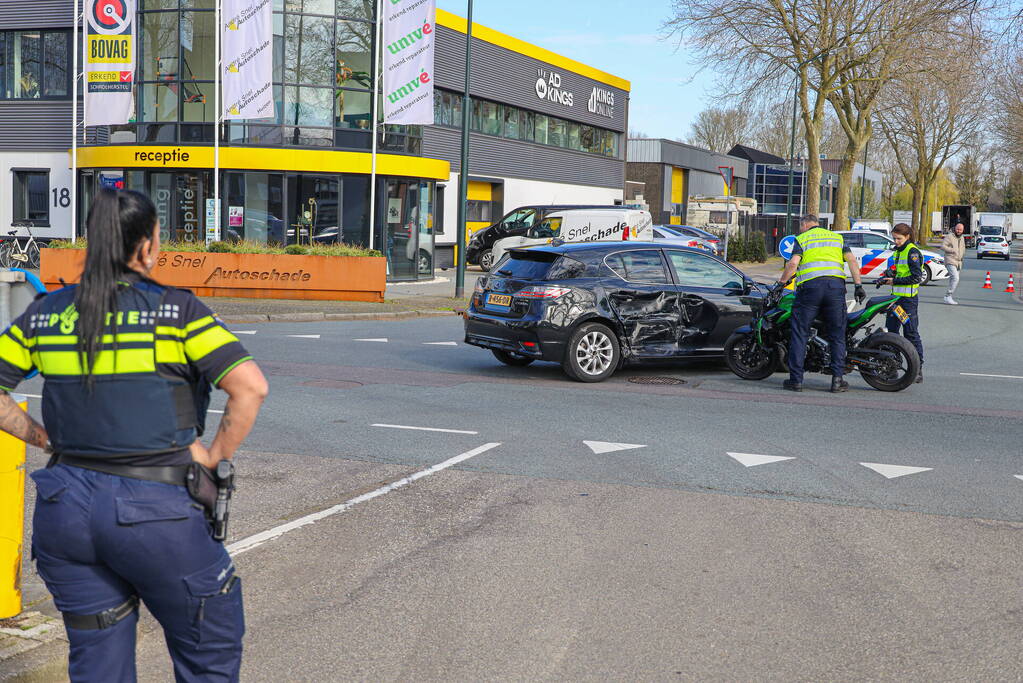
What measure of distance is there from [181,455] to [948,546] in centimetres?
456

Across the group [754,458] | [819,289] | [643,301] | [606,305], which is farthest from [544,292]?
[754,458]

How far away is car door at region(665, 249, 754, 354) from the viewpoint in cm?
1280

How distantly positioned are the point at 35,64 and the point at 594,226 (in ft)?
57.5

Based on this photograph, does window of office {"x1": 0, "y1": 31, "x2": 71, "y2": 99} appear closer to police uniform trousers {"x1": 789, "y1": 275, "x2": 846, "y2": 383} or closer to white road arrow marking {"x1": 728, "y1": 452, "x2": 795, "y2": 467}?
police uniform trousers {"x1": 789, "y1": 275, "x2": 846, "y2": 383}

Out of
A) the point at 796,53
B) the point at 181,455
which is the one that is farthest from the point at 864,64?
the point at 181,455

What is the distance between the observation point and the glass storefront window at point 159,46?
27.3m

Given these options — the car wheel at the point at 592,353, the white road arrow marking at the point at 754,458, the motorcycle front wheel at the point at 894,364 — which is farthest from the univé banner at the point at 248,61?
the white road arrow marking at the point at 754,458

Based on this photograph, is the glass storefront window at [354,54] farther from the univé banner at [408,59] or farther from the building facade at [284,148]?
the univé banner at [408,59]

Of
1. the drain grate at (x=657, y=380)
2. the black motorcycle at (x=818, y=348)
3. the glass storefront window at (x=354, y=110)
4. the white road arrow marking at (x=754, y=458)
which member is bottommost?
the white road arrow marking at (x=754, y=458)

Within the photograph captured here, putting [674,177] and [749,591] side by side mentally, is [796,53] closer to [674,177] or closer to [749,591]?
[674,177]

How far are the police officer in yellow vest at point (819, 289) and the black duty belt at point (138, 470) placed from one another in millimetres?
9434

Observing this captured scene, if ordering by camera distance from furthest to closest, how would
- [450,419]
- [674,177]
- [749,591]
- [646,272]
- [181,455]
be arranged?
1. [674,177]
2. [646,272]
3. [450,419]
4. [749,591]
5. [181,455]

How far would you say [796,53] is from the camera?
4034 cm

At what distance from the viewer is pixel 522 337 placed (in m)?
12.2
